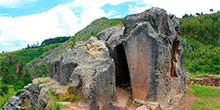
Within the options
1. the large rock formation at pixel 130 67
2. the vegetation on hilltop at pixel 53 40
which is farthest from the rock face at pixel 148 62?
the vegetation on hilltop at pixel 53 40

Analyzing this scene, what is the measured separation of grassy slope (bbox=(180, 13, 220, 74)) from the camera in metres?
33.4

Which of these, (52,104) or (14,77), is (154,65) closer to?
(52,104)

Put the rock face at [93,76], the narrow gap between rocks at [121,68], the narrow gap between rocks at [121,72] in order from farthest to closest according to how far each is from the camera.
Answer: the narrow gap between rocks at [121,68] < the narrow gap between rocks at [121,72] < the rock face at [93,76]

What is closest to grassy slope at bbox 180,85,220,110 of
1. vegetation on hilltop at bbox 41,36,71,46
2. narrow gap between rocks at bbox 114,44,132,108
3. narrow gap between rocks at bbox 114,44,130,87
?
narrow gap between rocks at bbox 114,44,132,108

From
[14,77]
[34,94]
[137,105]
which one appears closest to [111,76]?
[137,105]

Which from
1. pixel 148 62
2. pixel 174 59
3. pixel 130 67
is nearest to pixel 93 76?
pixel 130 67

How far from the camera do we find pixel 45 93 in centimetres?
956

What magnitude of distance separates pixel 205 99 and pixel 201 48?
38219mm

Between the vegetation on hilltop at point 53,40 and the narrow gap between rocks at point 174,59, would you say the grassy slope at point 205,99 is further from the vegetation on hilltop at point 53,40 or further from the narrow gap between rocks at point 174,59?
the vegetation on hilltop at point 53,40

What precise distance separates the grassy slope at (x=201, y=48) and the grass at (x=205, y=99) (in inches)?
797

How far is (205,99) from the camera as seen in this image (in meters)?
11.1

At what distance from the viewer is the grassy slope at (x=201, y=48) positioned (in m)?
33.4

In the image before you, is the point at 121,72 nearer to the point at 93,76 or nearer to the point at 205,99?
the point at 93,76

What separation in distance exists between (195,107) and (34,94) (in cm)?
968
